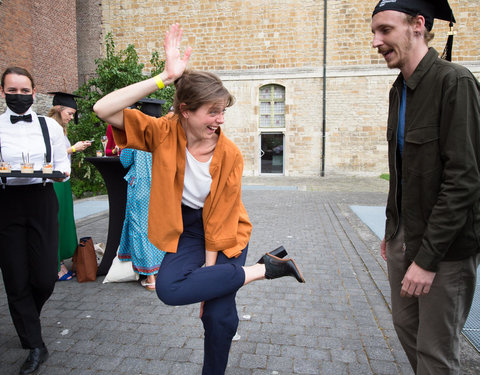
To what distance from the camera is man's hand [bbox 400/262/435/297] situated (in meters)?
1.67

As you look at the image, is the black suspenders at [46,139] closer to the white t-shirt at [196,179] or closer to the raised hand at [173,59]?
the white t-shirt at [196,179]

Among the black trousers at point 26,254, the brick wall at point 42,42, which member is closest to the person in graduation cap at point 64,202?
the black trousers at point 26,254

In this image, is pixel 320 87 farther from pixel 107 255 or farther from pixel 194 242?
pixel 194 242

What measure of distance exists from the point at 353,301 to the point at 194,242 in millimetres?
2203

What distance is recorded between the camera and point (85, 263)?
4352 millimetres

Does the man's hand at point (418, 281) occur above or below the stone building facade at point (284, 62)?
below

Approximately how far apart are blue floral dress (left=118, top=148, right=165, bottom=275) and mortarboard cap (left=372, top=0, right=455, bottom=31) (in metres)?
2.86

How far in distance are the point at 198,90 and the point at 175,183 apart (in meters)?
0.57

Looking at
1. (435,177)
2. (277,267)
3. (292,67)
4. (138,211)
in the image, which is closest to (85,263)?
(138,211)

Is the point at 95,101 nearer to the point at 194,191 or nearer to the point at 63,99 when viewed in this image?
the point at 63,99

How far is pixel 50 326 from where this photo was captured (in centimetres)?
325

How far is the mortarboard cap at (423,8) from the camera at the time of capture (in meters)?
1.74

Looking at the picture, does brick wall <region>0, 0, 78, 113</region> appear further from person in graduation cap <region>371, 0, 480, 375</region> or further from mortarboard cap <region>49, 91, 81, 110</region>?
person in graduation cap <region>371, 0, 480, 375</region>

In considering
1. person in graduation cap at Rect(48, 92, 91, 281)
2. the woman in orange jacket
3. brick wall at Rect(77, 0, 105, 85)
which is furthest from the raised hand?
brick wall at Rect(77, 0, 105, 85)
